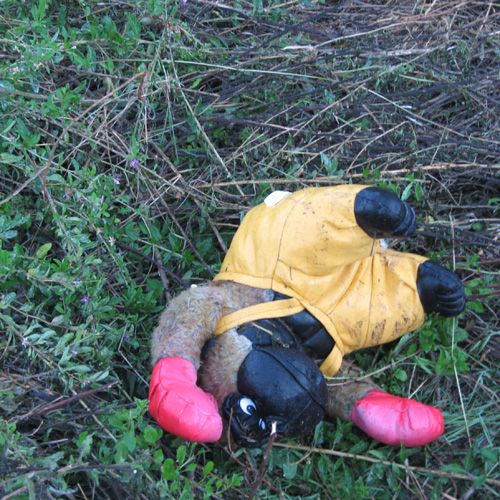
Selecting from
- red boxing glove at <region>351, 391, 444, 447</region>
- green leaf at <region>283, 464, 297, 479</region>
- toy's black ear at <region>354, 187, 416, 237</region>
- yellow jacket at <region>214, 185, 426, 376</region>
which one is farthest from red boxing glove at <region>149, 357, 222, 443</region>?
toy's black ear at <region>354, 187, 416, 237</region>

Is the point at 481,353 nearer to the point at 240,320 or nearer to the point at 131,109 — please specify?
the point at 240,320

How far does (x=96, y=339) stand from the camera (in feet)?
6.81

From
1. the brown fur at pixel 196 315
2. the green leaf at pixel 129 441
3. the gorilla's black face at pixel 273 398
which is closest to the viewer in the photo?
the green leaf at pixel 129 441

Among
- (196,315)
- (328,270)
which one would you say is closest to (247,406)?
(196,315)

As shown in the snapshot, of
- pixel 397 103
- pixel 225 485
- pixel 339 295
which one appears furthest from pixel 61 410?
pixel 397 103

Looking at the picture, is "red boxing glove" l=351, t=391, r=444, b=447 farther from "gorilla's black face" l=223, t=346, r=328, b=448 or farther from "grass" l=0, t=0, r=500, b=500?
"gorilla's black face" l=223, t=346, r=328, b=448

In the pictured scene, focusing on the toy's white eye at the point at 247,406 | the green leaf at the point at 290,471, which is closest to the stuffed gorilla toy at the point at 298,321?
the toy's white eye at the point at 247,406

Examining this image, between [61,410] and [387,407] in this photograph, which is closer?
[61,410]

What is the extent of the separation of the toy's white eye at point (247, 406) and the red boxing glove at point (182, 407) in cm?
9

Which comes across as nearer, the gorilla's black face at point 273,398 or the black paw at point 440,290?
the gorilla's black face at point 273,398

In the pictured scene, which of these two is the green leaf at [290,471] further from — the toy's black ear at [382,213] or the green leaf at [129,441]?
the toy's black ear at [382,213]

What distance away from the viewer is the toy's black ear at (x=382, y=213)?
1784 millimetres

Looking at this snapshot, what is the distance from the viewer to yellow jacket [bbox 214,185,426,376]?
1891mm

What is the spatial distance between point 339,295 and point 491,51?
186cm
